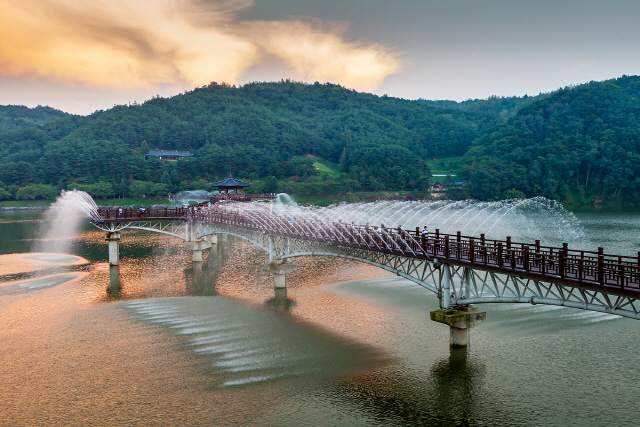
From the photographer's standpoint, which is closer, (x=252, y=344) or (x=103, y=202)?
(x=252, y=344)

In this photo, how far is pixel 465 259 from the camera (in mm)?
26531

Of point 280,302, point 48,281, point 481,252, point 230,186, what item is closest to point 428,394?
point 481,252

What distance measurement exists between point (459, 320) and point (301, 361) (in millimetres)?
9574

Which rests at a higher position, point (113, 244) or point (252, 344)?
point (113, 244)

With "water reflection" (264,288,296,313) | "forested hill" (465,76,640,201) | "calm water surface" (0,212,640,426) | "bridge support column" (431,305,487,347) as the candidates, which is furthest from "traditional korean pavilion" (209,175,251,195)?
"bridge support column" (431,305,487,347)

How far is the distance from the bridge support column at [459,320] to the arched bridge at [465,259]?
0.55 m

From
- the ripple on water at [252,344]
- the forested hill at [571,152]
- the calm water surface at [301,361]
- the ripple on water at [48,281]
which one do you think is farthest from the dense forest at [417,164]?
the ripple on water at [252,344]

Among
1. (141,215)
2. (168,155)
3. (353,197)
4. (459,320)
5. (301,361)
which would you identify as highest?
(168,155)

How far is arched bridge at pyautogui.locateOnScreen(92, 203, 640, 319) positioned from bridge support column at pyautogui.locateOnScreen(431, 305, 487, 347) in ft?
1.81

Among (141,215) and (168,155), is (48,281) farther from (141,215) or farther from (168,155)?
(168,155)

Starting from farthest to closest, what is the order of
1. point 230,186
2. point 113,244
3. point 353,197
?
point 353,197 < point 230,186 < point 113,244

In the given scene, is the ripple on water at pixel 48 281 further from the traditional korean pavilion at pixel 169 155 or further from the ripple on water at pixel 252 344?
the traditional korean pavilion at pixel 169 155

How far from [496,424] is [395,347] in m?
9.24

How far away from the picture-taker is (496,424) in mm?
19453
